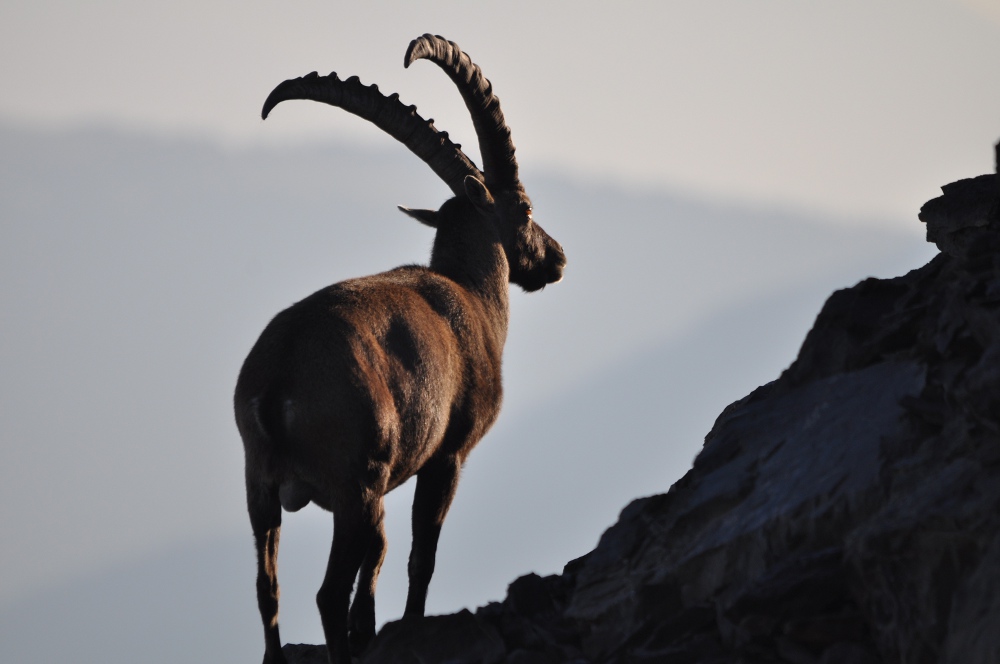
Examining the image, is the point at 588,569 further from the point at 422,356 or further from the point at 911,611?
the point at 911,611

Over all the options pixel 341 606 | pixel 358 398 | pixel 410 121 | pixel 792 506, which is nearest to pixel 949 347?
pixel 792 506

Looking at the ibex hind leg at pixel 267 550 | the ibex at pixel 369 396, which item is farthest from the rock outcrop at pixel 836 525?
the ibex at pixel 369 396

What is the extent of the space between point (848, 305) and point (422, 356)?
3.22 meters

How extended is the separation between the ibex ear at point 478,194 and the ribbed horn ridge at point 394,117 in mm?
351

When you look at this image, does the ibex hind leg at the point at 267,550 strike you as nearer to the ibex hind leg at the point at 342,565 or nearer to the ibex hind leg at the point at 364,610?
the ibex hind leg at the point at 342,565

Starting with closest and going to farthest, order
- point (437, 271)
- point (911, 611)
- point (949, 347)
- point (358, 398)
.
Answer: point (911, 611), point (949, 347), point (358, 398), point (437, 271)

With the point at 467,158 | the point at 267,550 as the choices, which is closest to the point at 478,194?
the point at 467,158

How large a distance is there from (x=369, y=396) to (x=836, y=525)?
3.32 metres

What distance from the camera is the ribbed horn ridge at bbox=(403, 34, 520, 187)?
12703mm

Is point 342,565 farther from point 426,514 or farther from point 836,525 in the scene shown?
point 836,525

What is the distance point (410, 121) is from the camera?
12867mm

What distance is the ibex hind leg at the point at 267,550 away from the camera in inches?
359

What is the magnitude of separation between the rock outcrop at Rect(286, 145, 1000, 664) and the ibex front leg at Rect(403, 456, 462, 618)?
0.91 m

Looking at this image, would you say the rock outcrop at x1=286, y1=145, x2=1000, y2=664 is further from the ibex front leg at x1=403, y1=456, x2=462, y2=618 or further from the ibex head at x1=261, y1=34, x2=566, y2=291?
the ibex head at x1=261, y1=34, x2=566, y2=291
